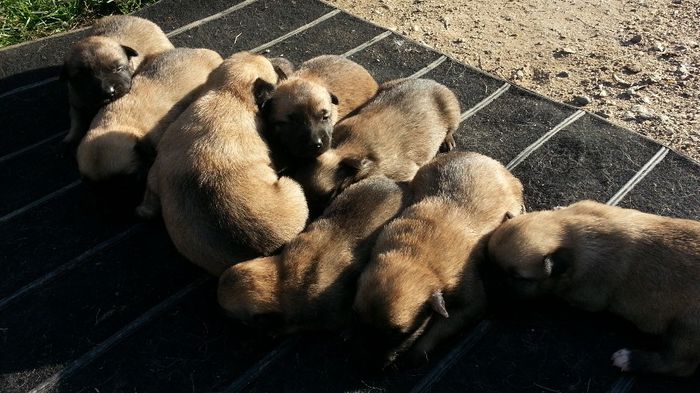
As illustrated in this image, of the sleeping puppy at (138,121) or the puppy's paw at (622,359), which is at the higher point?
the sleeping puppy at (138,121)

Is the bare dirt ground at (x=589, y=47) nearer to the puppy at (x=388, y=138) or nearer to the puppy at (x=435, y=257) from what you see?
the puppy at (x=388, y=138)

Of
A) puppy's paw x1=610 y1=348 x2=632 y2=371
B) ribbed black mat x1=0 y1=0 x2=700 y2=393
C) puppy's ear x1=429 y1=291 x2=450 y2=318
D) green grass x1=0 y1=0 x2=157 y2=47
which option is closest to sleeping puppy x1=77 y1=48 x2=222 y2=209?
ribbed black mat x1=0 y1=0 x2=700 y2=393

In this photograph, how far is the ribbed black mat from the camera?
16.2ft

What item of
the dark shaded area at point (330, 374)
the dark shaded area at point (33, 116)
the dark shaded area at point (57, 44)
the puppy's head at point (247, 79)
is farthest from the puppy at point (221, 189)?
the dark shaded area at point (57, 44)

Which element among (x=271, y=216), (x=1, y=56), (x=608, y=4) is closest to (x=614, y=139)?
(x=271, y=216)

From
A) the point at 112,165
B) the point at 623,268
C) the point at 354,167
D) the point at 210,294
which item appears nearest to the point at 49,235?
the point at 112,165

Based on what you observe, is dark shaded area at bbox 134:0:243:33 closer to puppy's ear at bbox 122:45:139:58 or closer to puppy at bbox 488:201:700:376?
puppy's ear at bbox 122:45:139:58

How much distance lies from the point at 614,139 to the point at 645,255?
2.27 meters

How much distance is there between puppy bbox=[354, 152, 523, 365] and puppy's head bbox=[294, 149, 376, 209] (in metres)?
0.53

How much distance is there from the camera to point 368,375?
193 inches

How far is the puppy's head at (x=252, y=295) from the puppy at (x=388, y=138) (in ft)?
3.98

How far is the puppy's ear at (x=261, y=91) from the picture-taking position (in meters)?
6.38

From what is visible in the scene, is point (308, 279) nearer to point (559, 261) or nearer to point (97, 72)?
point (559, 261)

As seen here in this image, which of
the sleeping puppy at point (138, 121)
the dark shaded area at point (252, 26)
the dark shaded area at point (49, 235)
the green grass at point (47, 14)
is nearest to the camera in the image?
the dark shaded area at point (49, 235)
